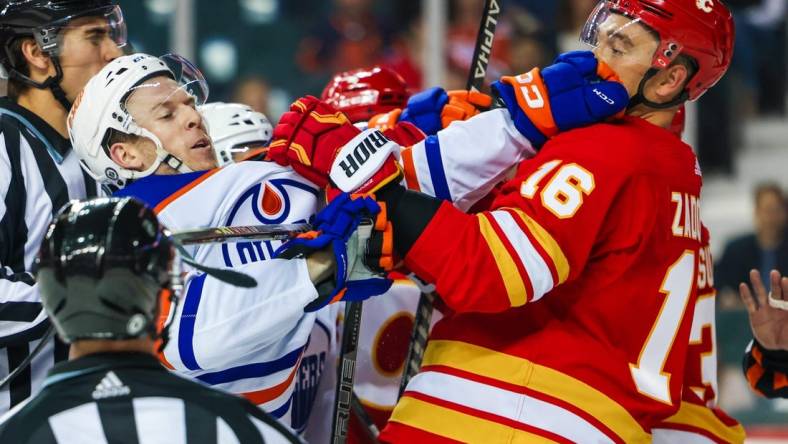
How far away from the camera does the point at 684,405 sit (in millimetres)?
2492

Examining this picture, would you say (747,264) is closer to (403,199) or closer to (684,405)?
(684,405)

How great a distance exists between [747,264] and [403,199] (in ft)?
12.8

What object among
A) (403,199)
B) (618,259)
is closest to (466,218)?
(403,199)

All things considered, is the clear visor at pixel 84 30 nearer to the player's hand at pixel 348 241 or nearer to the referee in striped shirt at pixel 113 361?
the player's hand at pixel 348 241

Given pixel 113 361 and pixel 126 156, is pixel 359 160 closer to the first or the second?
pixel 126 156

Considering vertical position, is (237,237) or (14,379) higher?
(237,237)

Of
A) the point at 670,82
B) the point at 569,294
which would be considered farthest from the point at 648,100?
the point at 569,294

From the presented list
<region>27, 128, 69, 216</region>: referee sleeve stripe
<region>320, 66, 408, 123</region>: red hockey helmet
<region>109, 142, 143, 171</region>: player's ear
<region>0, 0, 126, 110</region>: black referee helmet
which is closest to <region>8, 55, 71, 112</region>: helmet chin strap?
<region>0, 0, 126, 110</region>: black referee helmet

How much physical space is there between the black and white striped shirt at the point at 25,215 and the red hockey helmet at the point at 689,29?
3.94 ft

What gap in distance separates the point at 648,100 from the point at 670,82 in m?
0.05

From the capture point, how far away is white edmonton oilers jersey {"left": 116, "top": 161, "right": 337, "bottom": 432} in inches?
78.1

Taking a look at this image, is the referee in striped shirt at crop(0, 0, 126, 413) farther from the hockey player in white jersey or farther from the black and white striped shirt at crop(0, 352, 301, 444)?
the black and white striped shirt at crop(0, 352, 301, 444)

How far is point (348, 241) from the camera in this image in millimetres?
1987

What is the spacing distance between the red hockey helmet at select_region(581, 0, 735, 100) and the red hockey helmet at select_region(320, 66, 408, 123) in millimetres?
715
